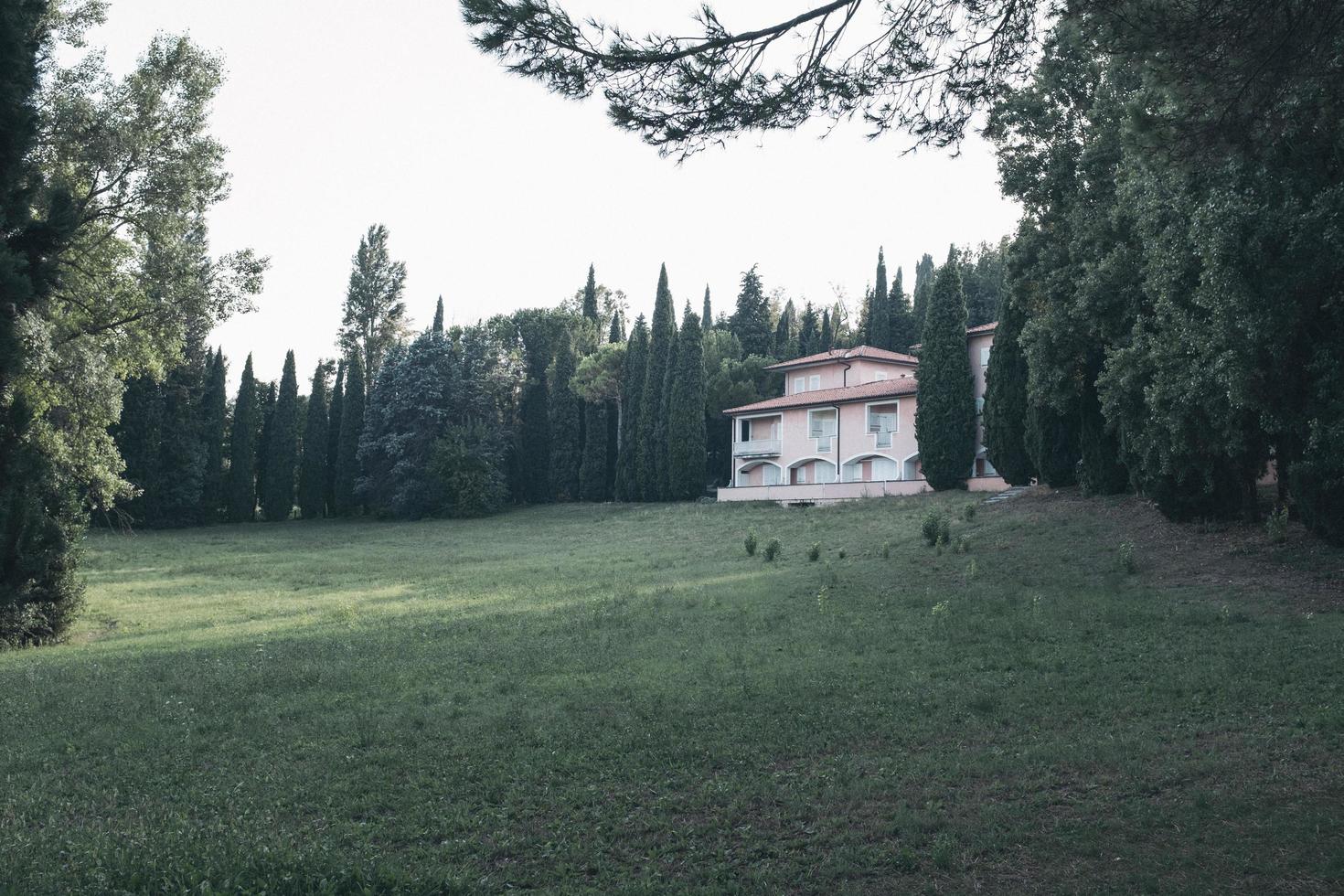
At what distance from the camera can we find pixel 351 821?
23.1ft

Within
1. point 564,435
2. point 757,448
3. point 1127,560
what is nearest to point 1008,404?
point 1127,560

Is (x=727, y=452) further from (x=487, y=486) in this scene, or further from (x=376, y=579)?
(x=376, y=579)

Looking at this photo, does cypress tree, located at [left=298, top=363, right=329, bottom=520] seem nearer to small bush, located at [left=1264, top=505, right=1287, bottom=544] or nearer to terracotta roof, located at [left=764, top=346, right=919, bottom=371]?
terracotta roof, located at [left=764, top=346, right=919, bottom=371]

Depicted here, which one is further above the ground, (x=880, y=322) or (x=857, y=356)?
(x=880, y=322)

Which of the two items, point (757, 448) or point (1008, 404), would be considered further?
point (757, 448)

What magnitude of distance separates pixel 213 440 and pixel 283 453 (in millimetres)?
3997

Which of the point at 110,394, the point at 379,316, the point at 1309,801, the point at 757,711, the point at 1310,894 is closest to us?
the point at 1310,894

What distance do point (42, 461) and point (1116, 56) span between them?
1539cm

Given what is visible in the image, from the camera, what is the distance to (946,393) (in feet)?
130

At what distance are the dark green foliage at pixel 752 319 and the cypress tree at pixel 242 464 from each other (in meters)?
35.6

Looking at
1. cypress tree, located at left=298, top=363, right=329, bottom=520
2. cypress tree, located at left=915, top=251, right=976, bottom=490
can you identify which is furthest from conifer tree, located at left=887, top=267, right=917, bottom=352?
cypress tree, located at left=298, top=363, right=329, bottom=520

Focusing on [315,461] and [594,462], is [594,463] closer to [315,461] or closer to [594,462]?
[594,462]

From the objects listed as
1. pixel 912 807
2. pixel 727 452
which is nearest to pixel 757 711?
pixel 912 807

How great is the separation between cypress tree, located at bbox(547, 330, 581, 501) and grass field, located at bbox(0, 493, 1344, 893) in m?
38.7
